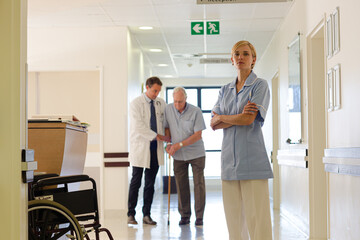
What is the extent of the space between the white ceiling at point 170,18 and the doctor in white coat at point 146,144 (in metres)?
1.21

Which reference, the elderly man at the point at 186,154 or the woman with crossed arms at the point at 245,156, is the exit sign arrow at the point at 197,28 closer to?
the elderly man at the point at 186,154

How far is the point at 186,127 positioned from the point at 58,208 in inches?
137

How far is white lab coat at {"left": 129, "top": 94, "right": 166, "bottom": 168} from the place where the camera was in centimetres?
630

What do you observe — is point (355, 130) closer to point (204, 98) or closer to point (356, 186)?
point (356, 186)

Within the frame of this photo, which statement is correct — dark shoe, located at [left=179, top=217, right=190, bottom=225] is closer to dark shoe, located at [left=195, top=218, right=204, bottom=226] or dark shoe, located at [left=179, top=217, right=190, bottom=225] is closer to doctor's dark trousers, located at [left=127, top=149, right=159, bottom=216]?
dark shoe, located at [left=195, top=218, right=204, bottom=226]

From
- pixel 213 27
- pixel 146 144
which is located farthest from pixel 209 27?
pixel 146 144

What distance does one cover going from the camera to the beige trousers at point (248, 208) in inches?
125

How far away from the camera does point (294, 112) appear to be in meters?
6.53

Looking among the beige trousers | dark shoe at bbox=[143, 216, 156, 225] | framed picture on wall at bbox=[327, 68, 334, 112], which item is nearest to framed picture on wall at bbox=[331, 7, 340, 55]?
framed picture on wall at bbox=[327, 68, 334, 112]

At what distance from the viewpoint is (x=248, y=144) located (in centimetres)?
326

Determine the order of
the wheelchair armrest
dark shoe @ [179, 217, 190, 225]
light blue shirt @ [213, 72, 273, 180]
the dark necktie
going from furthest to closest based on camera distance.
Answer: the dark necktie → dark shoe @ [179, 217, 190, 225] → light blue shirt @ [213, 72, 273, 180] → the wheelchair armrest

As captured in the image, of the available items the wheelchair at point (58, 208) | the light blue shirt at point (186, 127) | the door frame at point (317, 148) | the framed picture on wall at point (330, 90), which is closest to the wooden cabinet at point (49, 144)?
the wheelchair at point (58, 208)

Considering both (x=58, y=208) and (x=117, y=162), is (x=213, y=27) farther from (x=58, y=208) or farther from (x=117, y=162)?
(x=58, y=208)

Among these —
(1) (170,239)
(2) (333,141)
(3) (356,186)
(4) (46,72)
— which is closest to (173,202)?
(4) (46,72)
